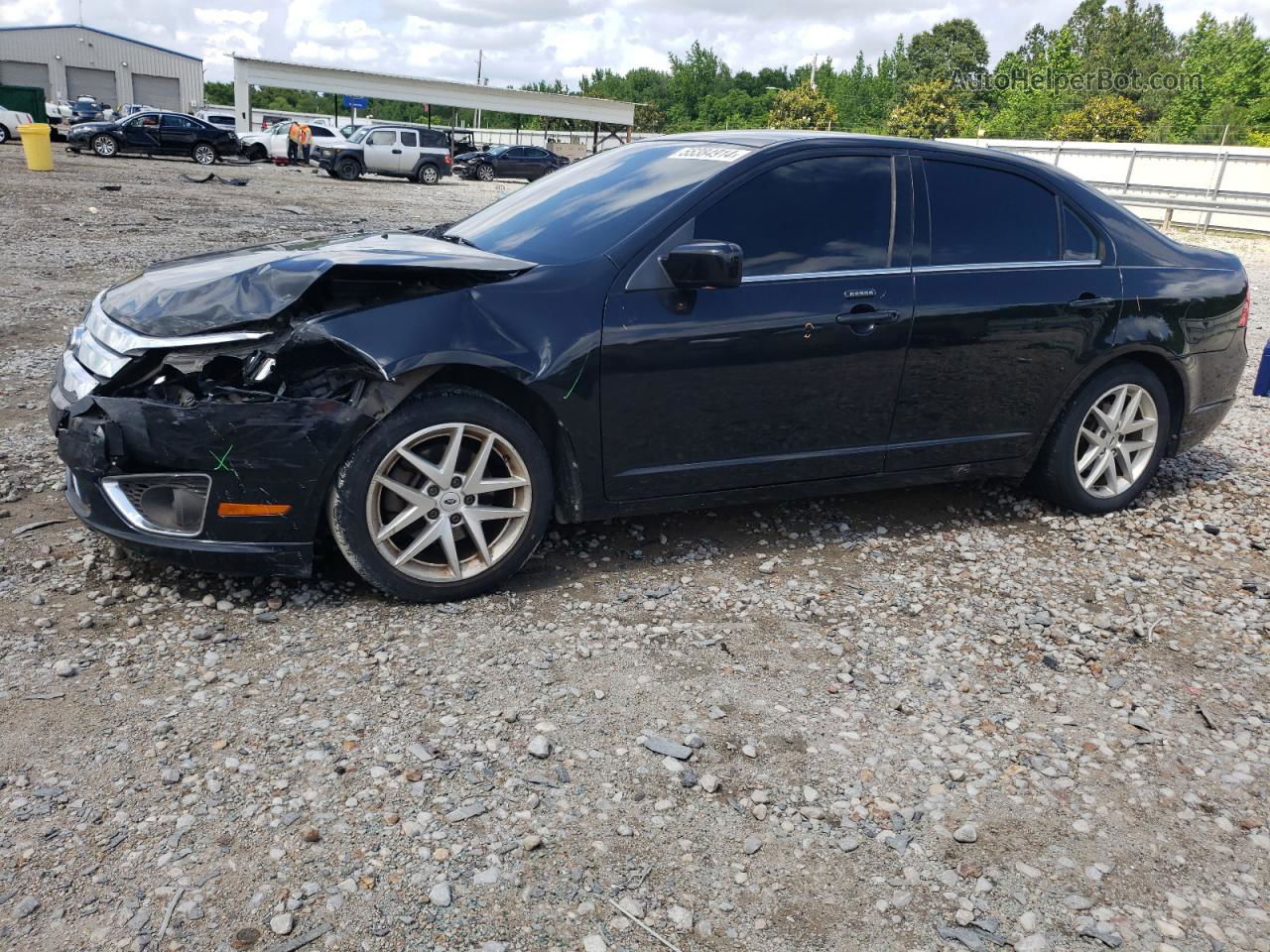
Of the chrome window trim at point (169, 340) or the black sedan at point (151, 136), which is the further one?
the black sedan at point (151, 136)

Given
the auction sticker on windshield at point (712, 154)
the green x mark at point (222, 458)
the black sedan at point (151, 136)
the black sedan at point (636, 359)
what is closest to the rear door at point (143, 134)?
the black sedan at point (151, 136)

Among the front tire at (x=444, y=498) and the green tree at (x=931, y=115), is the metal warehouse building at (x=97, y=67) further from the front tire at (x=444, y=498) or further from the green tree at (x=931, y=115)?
the front tire at (x=444, y=498)

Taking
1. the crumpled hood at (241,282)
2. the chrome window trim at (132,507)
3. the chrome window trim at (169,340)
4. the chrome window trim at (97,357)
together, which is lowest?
the chrome window trim at (132,507)

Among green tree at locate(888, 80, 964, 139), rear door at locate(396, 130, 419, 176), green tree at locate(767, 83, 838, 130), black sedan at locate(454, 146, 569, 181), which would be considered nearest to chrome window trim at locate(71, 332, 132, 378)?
rear door at locate(396, 130, 419, 176)

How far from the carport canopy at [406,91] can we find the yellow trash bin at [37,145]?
25517 millimetres

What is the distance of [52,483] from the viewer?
15.2 ft

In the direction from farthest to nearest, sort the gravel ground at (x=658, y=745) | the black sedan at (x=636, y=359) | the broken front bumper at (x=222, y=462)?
the black sedan at (x=636, y=359) < the broken front bumper at (x=222, y=462) < the gravel ground at (x=658, y=745)

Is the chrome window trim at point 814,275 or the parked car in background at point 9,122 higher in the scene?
the chrome window trim at point 814,275

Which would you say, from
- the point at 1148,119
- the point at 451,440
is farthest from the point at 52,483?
the point at 1148,119

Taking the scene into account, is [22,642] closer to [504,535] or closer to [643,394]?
[504,535]

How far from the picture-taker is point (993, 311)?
14.7ft

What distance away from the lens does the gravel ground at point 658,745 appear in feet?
7.89

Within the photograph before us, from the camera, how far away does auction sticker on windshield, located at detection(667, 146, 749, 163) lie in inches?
163

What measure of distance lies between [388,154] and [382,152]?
18cm
